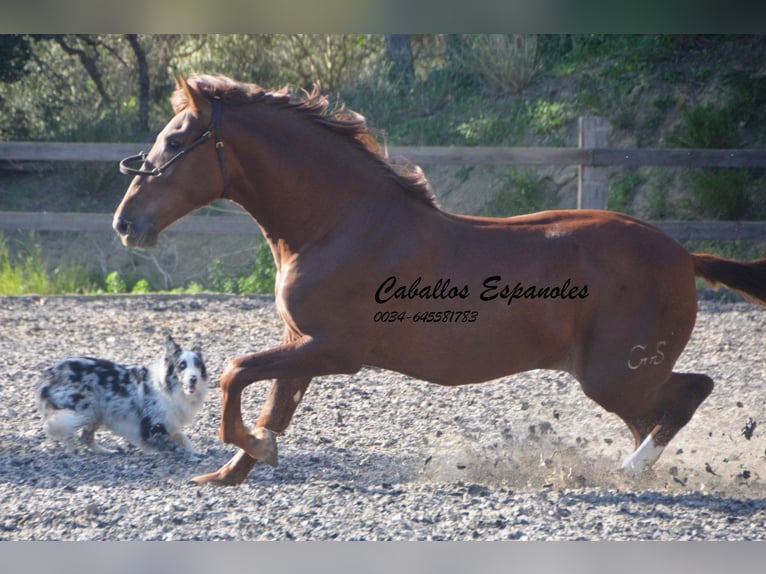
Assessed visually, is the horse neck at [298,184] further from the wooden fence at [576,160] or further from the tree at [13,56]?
the tree at [13,56]

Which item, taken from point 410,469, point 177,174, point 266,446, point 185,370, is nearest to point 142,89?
point 185,370

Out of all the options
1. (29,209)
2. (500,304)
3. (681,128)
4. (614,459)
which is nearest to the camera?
(500,304)

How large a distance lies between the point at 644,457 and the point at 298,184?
2.16 m

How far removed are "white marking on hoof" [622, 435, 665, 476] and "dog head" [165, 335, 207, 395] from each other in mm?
2364

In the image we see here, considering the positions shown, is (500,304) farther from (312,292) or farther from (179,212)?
(179,212)

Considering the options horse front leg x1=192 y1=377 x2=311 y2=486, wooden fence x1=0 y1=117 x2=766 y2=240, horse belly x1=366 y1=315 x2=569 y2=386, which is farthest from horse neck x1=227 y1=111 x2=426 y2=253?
wooden fence x1=0 y1=117 x2=766 y2=240

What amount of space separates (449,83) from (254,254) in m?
4.70

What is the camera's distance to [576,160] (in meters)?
9.59

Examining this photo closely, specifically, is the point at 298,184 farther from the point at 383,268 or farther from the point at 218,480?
the point at 218,480

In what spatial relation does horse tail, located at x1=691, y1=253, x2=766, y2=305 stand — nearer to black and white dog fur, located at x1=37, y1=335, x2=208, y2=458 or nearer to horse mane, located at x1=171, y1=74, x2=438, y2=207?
horse mane, located at x1=171, y1=74, x2=438, y2=207

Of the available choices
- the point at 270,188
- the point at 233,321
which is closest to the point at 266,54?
the point at 233,321

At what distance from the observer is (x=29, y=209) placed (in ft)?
48.0

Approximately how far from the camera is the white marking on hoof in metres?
4.54
